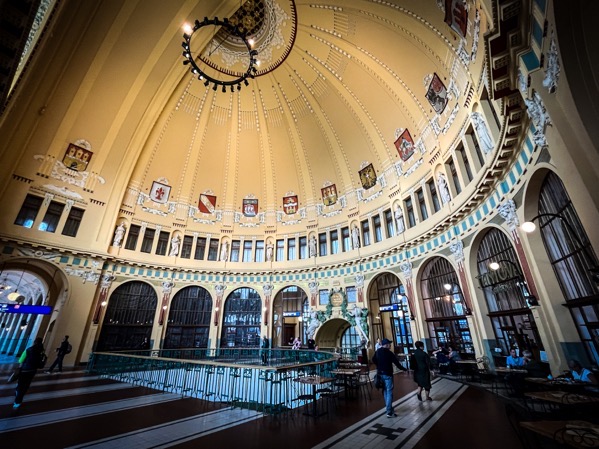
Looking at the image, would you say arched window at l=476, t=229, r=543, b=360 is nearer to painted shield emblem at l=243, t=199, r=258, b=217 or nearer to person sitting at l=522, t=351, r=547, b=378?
person sitting at l=522, t=351, r=547, b=378

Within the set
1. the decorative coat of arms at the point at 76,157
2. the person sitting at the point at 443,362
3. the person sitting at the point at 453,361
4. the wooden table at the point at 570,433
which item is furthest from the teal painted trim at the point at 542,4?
the decorative coat of arms at the point at 76,157

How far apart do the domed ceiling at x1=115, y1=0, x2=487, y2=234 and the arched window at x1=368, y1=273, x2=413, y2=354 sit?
6325 millimetres

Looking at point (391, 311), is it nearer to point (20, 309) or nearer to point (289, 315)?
point (289, 315)

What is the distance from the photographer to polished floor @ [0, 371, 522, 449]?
459cm

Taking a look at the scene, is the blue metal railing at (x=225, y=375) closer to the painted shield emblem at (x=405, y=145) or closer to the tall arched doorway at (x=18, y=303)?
the tall arched doorway at (x=18, y=303)

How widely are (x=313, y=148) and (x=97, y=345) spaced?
2271cm

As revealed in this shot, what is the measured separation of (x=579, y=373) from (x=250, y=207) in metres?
23.6

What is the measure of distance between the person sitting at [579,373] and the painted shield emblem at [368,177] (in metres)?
15.7

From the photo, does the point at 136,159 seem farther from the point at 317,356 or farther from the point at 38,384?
the point at 317,356

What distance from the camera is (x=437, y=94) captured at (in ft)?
47.1

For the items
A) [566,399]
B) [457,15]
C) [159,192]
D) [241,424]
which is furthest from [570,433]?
[159,192]

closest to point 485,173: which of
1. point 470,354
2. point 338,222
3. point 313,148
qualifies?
point 470,354

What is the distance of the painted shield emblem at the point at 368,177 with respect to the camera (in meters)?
20.9

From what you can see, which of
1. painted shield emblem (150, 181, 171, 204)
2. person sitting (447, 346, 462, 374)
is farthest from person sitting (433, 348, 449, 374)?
painted shield emblem (150, 181, 171, 204)
